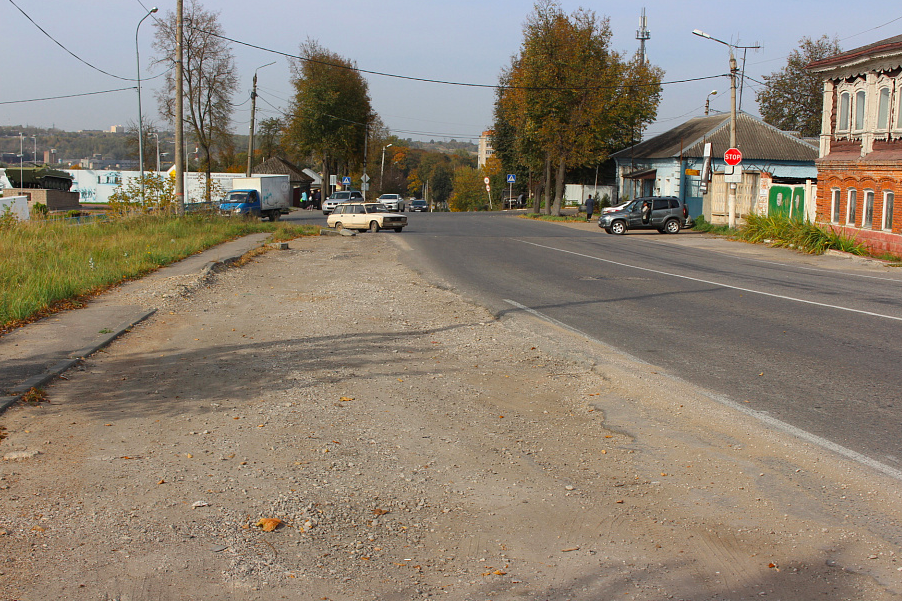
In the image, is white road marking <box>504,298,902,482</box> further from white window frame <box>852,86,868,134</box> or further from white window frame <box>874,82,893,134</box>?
white window frame <box>852,86,868,134</box>

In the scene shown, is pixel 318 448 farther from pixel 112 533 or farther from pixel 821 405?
pixel 821 405

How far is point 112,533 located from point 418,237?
26.3m

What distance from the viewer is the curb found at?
20.1 feet

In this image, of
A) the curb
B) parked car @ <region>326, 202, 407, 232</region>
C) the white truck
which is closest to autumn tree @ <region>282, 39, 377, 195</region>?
the white truck

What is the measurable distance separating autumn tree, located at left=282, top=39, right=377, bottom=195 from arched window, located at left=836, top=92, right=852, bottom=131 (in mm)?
48340

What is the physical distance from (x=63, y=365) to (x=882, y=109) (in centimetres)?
2566

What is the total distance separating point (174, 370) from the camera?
744cm

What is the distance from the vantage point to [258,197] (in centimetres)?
4016

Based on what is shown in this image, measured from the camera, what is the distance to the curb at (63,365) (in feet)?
20.1

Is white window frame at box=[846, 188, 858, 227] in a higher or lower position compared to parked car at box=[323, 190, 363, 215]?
lower

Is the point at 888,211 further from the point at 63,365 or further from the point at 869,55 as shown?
the point at 63,365

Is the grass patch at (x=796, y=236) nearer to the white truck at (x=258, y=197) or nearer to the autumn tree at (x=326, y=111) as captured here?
the white truck at (x=258, y=197)

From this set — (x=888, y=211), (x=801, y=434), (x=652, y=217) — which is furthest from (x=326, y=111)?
(x=801, y=434)

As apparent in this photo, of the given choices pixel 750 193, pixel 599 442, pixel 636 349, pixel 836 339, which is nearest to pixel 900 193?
pixel 750 193
